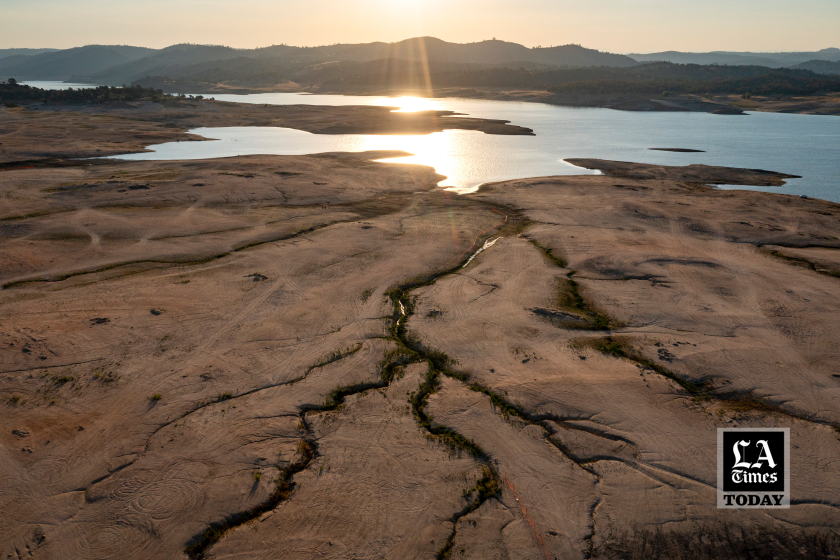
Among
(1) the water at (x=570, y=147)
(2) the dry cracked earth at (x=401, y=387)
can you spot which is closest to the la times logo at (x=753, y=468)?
(2) the dry cracked earth at (x=401, y=387)

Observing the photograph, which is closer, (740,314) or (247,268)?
(740,314)

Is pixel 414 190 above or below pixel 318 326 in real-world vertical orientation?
above

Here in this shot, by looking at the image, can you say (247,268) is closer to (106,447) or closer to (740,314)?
(106,447)

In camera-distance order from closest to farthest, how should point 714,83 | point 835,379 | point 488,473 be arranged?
point 488,473 → point 835,379 → point 714,83

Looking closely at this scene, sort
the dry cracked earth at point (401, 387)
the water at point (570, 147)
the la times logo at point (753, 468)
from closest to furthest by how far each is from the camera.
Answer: the dry cracked earth at point (401, 387), the la times logo at point (753, 468), the water at point (570, 147)

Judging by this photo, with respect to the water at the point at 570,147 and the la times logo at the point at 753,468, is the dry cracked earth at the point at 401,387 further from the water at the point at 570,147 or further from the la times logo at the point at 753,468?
the water at the point at 570,147

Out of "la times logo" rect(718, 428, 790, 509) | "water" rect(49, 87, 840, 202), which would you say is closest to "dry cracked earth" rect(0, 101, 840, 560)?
"la times logo" rect(718, 428, 790, 509)

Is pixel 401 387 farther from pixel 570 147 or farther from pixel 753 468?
pixel 570 147

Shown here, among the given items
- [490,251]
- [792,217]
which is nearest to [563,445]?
[490,251]
